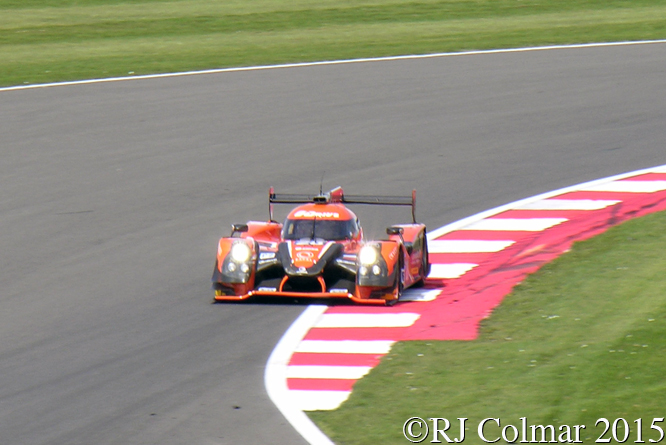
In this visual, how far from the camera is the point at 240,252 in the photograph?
12109 millimetres

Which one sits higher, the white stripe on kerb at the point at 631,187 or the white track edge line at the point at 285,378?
the white stripe on kerb at the point at 631,187

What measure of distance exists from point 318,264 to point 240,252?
88 cm

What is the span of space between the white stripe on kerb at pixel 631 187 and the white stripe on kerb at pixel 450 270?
4449mm

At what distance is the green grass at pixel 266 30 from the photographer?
2966cm

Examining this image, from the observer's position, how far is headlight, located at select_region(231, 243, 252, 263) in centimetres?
1203

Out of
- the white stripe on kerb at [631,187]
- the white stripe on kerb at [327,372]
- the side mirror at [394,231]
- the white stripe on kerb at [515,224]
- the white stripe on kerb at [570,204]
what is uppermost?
the side mirror at [394,231]

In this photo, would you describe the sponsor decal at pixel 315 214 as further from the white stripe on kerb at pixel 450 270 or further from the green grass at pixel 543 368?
the green grass at pixel 543 368

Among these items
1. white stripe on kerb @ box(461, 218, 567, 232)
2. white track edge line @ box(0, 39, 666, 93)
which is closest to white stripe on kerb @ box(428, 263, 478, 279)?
white stripe on kerb @ box(461, 218, 567, 232)

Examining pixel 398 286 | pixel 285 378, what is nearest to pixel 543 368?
pixel 285 378

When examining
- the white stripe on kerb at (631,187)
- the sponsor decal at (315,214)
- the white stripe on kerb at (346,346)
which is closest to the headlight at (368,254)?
the sponsor decal at (315,214)

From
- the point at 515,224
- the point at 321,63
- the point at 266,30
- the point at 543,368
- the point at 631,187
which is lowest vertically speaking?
the point at 543,368

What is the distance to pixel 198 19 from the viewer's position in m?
36.6

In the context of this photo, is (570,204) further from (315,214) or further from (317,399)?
(317,399)

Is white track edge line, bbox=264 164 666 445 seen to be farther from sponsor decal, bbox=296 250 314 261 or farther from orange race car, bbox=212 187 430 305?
sponsor decal, bbox=296 250 314 261
